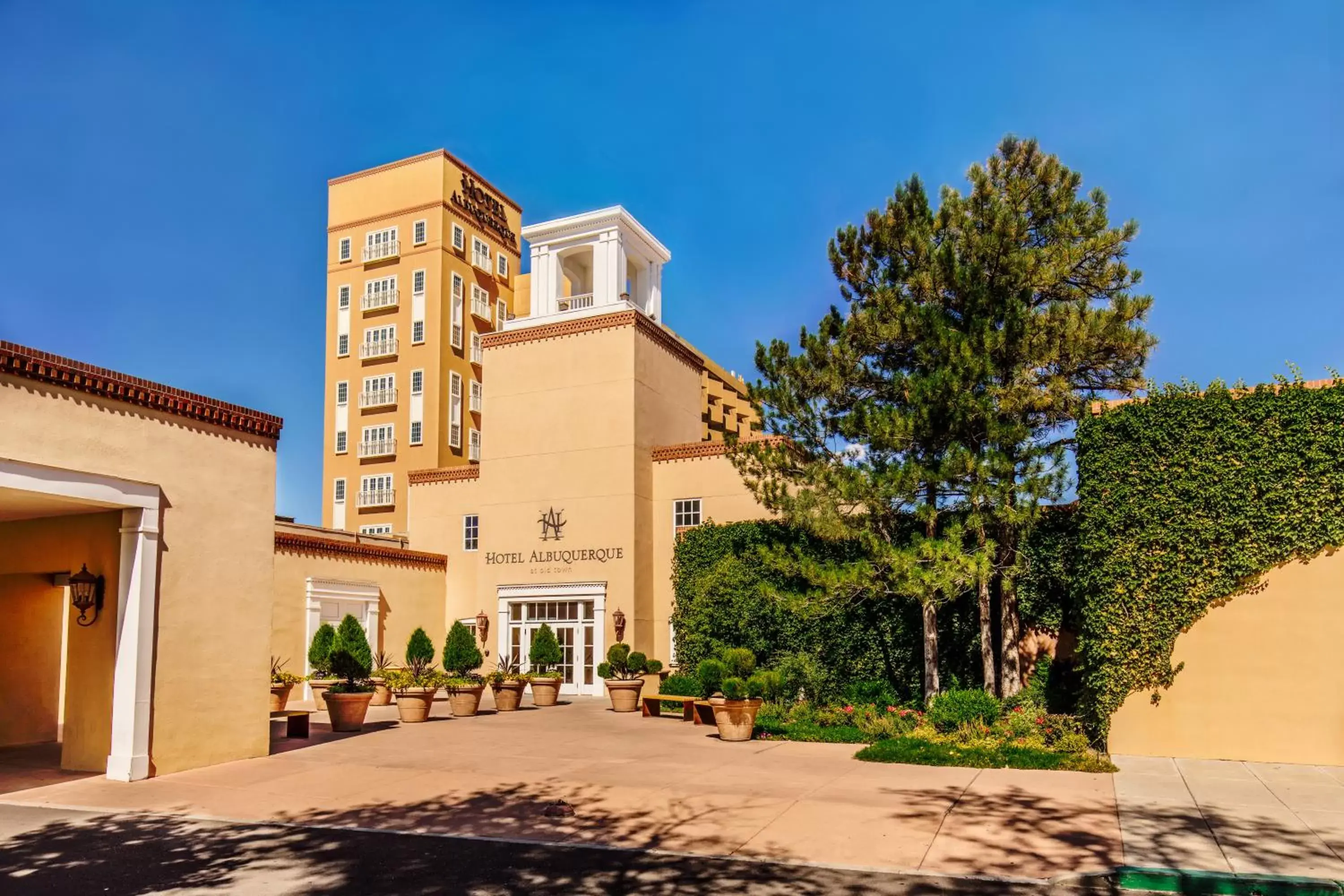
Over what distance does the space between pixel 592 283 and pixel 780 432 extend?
14.4m

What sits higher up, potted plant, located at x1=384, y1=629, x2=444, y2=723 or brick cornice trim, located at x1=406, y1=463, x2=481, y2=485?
brick cornice trim, located at x1=406, y1=463, x2=481, y2=485

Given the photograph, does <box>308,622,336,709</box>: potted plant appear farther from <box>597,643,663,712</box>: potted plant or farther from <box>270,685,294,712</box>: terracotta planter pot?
<box>597,643,663,712</box>: potted plant

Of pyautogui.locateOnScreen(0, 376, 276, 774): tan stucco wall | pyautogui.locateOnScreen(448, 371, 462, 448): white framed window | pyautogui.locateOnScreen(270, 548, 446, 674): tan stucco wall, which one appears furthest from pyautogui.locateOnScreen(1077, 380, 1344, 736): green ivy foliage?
pyautogui.locateOnScreen(448, 371, 462, 448): white framed window

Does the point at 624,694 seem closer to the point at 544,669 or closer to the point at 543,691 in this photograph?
the point at 543,691

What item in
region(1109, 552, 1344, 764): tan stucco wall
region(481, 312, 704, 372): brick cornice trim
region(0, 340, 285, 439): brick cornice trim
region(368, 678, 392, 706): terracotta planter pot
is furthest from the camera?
region(481, 312, 704, 372): brick cornice trim

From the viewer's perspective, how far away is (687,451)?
91.2ft

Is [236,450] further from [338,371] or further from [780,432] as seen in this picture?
[338,371]

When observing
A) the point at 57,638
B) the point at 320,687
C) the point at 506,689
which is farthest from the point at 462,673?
the point at 57,638

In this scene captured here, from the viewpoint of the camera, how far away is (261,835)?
31.0 feet

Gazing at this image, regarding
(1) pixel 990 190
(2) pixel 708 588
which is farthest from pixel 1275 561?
(2) pixel 708 588

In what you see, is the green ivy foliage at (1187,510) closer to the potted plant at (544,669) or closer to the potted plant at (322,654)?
the potted plant at (544,669)

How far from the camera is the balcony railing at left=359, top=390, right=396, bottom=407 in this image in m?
43.5

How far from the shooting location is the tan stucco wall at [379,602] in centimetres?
2378

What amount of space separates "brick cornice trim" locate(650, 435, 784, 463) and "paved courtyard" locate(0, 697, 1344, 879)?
1250cm
